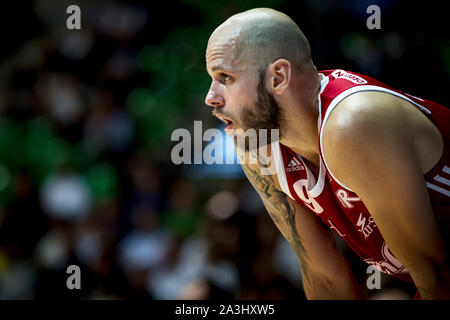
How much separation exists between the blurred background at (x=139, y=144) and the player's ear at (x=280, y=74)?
1671 mm

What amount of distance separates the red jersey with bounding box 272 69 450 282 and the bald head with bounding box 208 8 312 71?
0.17 metres

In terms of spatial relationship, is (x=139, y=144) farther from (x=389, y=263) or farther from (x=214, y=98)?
(x=389, y=263)

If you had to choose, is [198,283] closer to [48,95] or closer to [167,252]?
[167,252]

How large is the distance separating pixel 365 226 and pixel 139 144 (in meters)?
3.25

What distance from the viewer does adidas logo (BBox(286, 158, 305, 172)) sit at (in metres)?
2.11

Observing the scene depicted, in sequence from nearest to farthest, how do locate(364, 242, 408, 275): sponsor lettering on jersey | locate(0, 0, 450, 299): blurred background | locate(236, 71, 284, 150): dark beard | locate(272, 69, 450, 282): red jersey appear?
locate(272, 69, 450, 282): red jersey < locate(236, 71, 284, 150): dark beard < locate(364, 242, 408, 275): sponsor lettering on jersey < locate(0, 0, 450, 299): blurred background

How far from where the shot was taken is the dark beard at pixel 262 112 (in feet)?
6.31

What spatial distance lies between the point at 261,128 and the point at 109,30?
3.70m

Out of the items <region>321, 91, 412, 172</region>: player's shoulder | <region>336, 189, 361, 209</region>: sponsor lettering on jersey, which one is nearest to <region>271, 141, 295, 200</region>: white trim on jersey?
<region>336, 189, 361, 209</region>: sponsor lettering on jersey
